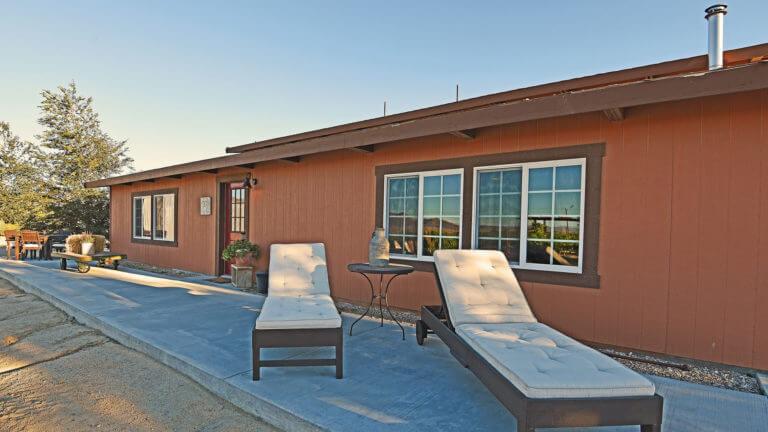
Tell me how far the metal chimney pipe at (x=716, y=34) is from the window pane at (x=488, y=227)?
2304 millimetres

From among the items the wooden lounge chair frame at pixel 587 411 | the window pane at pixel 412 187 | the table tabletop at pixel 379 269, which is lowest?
the wooden lounge chair frame at pixel 587 411

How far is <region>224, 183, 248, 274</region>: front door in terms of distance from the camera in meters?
7.46

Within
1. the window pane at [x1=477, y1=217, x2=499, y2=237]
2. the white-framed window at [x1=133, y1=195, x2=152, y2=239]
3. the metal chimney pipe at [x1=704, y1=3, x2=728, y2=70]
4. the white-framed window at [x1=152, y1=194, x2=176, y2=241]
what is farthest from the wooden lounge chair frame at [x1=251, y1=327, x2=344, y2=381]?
the white-framed window at [x1=133, y1=195, x2=152, y2=239]

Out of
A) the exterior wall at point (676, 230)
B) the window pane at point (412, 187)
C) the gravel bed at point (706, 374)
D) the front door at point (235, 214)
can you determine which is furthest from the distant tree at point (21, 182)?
the gravel bed at point (706, 374)

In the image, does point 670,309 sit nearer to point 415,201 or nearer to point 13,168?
point 415,201

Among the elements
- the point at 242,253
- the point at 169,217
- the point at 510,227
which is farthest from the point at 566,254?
the point at 169,217

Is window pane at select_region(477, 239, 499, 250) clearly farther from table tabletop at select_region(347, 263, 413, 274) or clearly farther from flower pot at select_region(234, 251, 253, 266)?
flower pot at select_region(234, 251, 253, 266)

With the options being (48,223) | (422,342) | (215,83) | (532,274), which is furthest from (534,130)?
(48,223)

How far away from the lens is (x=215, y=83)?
1110 cm

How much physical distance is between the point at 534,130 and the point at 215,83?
1022 cm

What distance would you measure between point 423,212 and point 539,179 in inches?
58.6

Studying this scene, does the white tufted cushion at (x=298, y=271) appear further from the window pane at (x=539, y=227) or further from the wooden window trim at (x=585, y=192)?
the window pane at (x=539, y=227)

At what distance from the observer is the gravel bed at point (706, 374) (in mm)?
2740

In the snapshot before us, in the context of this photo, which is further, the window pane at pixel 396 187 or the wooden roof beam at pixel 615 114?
the window pane at pixel 396 187
